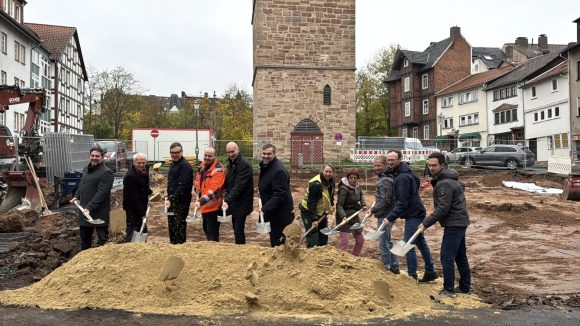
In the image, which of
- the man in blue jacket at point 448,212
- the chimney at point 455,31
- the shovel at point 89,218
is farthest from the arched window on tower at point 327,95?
the chimney at point 455,31

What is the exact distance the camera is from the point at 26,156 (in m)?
15.5

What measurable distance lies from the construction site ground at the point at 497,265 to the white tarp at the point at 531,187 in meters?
2.55

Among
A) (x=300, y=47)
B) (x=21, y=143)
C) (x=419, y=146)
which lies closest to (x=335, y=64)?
(x=300, y=47)

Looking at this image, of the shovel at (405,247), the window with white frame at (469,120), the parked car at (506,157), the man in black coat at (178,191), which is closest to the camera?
the shovel at (405,247)

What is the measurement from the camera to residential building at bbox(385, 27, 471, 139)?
5891cm

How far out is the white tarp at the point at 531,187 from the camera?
22.4 metres

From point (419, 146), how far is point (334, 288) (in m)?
29.4

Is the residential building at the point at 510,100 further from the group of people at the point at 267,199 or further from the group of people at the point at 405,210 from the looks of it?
the group of people at the point at 267,199

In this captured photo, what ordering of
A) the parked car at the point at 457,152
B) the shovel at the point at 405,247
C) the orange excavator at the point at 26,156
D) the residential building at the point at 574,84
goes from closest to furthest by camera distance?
the shovel at the point at 405,247 → the orange excavator at the point at 26,156 → the parked car at the point at 457,152 → the residential building at the point at 574,84

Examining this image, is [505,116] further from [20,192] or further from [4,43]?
[20,192]

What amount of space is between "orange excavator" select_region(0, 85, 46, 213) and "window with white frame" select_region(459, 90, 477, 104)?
144 feet

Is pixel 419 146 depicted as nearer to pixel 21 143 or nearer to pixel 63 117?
pixel 21 143

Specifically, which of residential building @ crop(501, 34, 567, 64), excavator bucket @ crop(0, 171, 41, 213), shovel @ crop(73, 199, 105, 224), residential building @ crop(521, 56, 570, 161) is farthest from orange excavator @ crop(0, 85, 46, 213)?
residential building @ crop(501, 34, 567, 64)

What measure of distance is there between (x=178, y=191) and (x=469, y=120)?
50863mm
